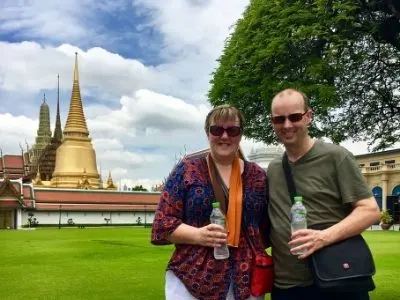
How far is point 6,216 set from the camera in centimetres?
5491

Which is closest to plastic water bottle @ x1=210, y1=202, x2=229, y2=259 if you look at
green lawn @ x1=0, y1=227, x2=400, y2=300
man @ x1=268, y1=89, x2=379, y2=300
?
man @ x1=268, y1=89, x2=379, y2=300

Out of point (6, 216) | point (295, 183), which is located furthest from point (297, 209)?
point (6, 216)

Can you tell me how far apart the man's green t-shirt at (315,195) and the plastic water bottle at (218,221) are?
37 centimetres

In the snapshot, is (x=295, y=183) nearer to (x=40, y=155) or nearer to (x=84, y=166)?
(x=84, y=166)

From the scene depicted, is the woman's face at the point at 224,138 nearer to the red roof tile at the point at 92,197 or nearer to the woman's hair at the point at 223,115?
the woman's hair at the point at 223,115

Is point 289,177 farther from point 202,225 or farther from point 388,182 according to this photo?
point 388,182

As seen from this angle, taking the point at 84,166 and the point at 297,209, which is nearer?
the point at 297,209

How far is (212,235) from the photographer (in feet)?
11.0

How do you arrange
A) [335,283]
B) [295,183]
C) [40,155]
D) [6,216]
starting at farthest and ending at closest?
[40,155], [6,216], [295,183], [335,283]

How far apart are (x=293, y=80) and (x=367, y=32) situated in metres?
1.17

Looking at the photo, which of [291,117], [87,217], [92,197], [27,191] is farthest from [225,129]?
[92,197]

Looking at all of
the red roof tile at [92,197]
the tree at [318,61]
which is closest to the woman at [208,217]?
the tree at [318,61]

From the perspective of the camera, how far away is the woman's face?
141 inches

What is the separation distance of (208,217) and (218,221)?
0.53 ft
